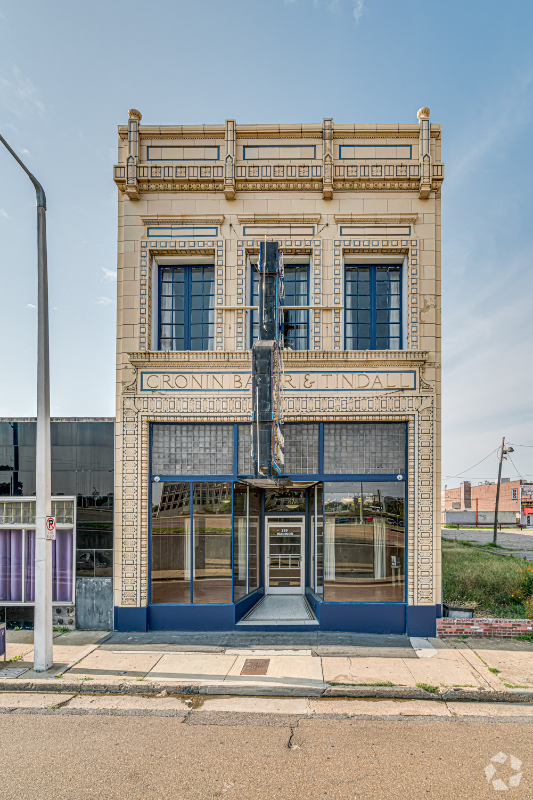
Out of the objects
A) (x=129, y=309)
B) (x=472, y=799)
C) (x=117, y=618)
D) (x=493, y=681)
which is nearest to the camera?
(x=472, y=799)

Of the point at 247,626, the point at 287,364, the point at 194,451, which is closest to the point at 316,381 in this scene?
the point at 287,364

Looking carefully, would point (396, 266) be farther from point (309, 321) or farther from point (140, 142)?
point (140, 142)

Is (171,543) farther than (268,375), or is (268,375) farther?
(171,543)

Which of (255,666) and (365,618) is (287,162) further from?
(255,666)

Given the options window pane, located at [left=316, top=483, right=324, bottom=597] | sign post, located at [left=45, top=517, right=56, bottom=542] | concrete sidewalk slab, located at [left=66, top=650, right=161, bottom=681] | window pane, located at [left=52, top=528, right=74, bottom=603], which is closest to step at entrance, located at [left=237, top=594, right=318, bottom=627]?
window pane, located at [left=316, top=483, right=324, bottom=597]

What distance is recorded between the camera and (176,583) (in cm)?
1043

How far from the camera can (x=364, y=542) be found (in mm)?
10555

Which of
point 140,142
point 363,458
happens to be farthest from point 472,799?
point 140,142

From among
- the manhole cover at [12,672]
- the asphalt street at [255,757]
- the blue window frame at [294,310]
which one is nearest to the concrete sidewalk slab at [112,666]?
the manhole cover at [12,672]

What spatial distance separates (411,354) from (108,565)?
7932 mm

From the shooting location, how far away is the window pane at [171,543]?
10.4 meters

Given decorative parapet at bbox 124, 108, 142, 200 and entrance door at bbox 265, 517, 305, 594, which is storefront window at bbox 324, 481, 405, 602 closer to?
entrance door at bbox 265, 517, 305, 594

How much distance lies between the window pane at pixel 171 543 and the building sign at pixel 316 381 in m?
2.27

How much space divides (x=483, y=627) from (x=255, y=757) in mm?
6216
